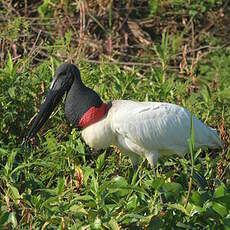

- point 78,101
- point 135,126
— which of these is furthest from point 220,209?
point 78,101

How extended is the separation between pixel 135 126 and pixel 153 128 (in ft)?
0.46

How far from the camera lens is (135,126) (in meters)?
5.09

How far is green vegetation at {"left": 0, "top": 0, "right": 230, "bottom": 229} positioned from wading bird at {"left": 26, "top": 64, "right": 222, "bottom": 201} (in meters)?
0.15

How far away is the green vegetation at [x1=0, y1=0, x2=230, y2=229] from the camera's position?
3.99 metres

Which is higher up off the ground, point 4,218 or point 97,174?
point 4,218

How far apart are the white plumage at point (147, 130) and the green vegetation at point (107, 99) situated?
0.16 m

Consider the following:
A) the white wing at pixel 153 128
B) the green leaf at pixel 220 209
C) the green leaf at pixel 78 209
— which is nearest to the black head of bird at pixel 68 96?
the white wing at pixel 153 128

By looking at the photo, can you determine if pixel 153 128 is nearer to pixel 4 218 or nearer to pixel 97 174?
pixel 97 174

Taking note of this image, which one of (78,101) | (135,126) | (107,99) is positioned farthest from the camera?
(107,99)

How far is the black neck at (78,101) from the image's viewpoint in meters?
5.29

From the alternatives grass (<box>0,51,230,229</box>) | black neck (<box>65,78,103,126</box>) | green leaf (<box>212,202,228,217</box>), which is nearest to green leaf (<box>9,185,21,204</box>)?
grass (<box>0,51,230,229</box>)

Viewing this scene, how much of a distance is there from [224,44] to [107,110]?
2.92 meters

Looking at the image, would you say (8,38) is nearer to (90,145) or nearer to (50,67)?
(50,67)

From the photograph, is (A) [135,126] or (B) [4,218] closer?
(B) [4,218]
